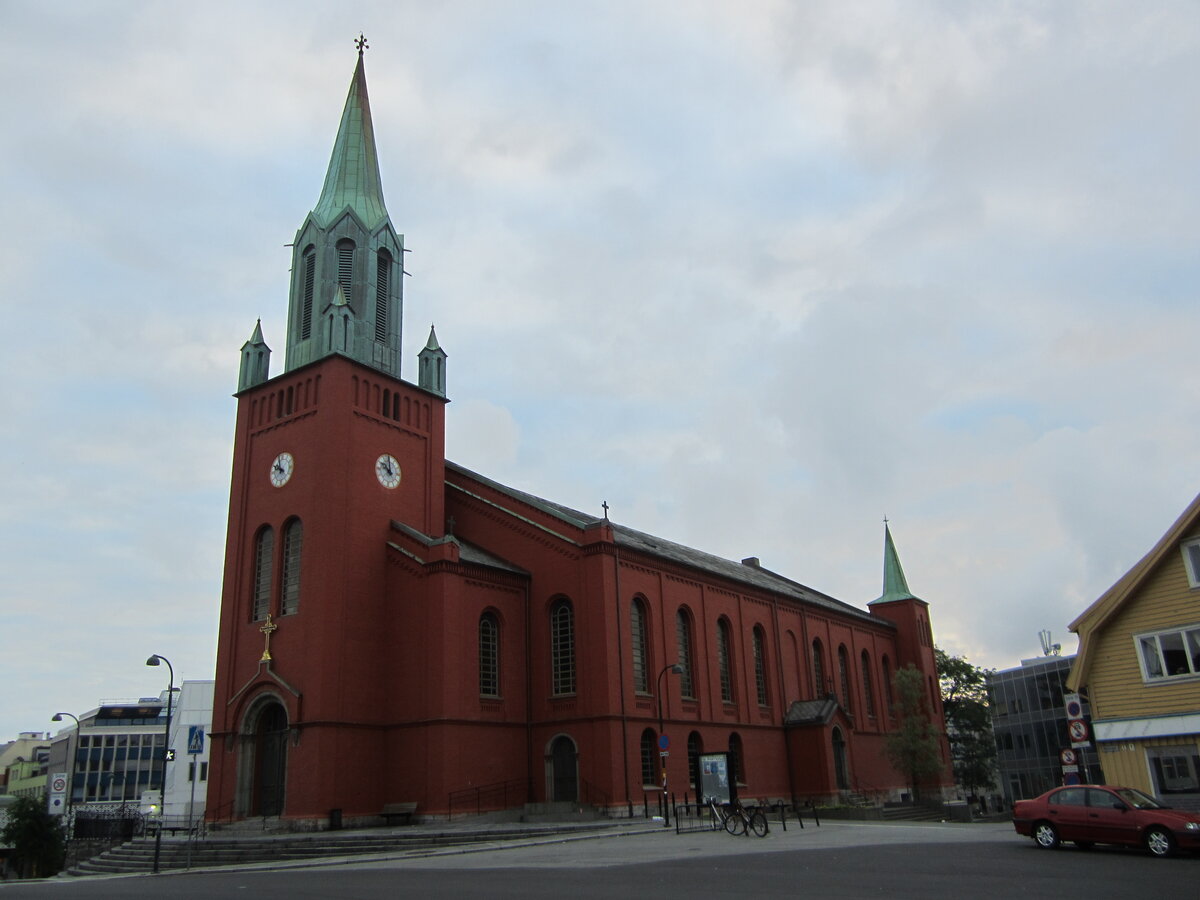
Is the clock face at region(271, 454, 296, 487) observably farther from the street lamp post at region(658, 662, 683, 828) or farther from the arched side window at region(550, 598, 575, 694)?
the street lamp post at region(658, 662, 683, 828)

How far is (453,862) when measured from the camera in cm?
2344

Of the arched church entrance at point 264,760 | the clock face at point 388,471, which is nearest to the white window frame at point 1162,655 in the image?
the clock face at point 388,471

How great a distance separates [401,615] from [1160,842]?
88.1 feet

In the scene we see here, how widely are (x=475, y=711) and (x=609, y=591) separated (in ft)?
23.6

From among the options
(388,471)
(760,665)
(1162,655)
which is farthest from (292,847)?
(760,665)

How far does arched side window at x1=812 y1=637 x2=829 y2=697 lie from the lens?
56.6 m

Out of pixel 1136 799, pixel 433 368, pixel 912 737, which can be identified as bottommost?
pixel 1136 799

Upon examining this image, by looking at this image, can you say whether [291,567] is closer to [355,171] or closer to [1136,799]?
[355,171]

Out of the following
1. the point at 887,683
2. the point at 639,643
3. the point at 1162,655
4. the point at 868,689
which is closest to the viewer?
the point at 1162,655

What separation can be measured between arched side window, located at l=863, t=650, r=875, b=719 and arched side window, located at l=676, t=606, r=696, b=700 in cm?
2007

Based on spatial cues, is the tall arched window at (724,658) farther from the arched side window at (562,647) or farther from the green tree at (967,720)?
the green tree at (967,720)

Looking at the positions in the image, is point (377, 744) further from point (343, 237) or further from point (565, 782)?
point (343, 237)

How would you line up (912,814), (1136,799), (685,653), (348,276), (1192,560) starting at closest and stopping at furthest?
(1136,799), (1192,560), (348,276), (685,653), (912,814)

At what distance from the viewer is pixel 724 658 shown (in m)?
49.4
